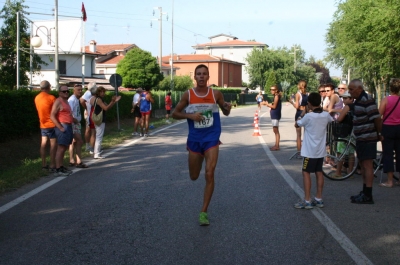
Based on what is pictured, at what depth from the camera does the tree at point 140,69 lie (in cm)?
6250

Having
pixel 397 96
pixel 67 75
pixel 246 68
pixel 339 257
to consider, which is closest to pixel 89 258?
pixel 339 257

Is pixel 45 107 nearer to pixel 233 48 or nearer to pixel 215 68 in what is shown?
pixel 215 68

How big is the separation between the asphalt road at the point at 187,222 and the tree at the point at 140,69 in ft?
170

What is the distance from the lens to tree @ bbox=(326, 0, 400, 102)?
1013 inches

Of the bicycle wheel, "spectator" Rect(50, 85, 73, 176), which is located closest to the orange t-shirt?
"spectator" Rect(50, 85, 73, 176)

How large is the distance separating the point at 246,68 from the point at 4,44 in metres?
71.5

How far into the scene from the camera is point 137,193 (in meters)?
8.78

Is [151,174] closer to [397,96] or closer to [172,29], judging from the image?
[397,96]

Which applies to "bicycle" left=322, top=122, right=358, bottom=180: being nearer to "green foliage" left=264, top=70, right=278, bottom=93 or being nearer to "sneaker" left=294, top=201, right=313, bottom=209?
"sneaker" left=294, top=201, right=313, bottom=209

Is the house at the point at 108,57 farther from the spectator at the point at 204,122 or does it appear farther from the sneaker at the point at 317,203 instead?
the spectator at the point at 204,122

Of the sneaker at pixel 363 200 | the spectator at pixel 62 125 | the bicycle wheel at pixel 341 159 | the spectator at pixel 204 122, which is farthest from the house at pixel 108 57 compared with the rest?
the spectator at pixel 204 122

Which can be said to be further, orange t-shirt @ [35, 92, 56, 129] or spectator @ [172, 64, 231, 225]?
orange t-shirt @ [35, 92, 56, 129]

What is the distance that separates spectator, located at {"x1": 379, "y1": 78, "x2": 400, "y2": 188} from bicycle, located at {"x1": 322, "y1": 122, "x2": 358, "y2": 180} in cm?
75

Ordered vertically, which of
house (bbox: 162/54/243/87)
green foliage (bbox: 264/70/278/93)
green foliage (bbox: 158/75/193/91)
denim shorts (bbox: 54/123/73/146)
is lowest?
denim shorts (bbox: 54/123/73/146)
